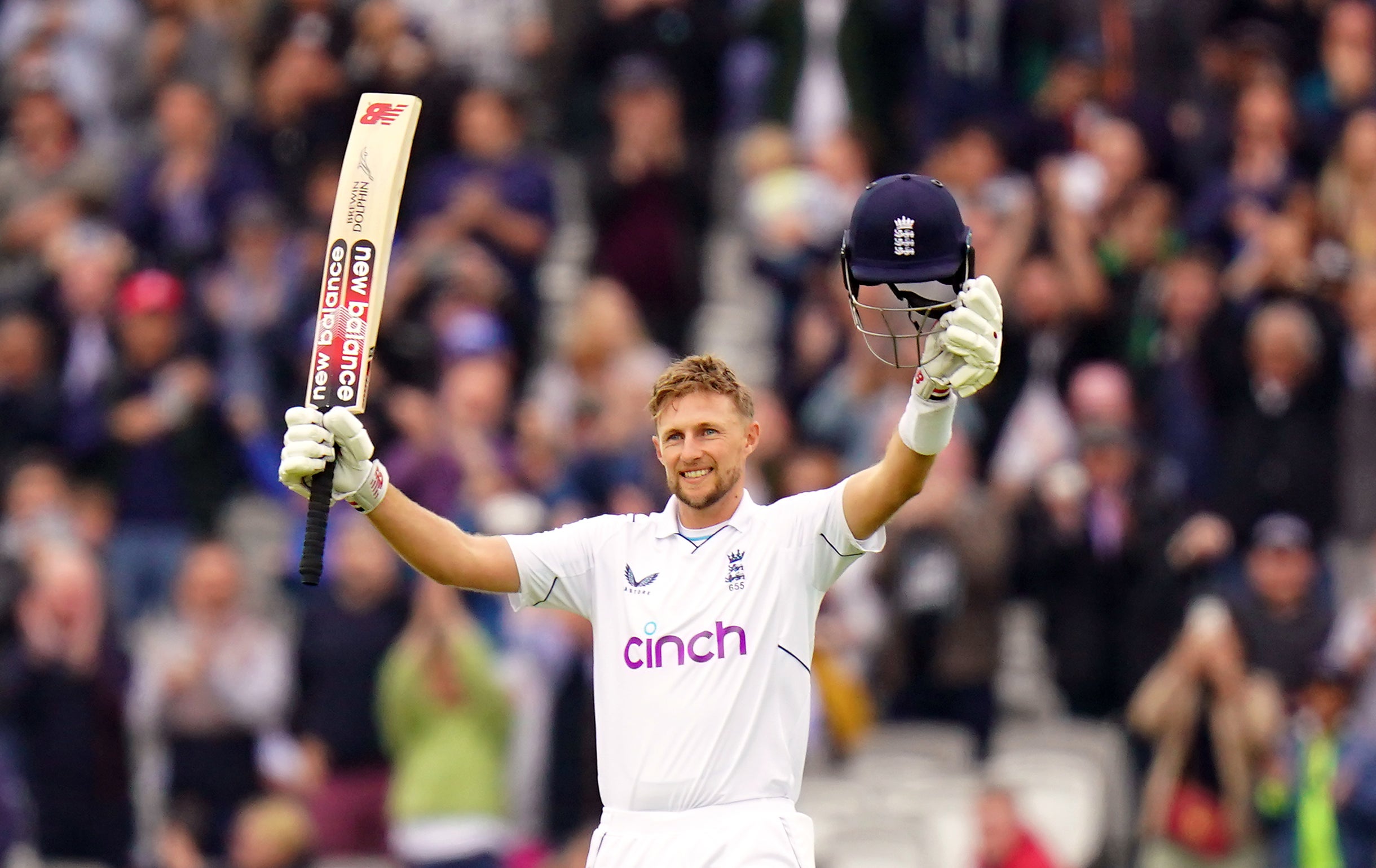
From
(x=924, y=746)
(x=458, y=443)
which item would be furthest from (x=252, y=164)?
(x=924, y=746)

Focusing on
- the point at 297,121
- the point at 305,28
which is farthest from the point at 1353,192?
the point at 305,28

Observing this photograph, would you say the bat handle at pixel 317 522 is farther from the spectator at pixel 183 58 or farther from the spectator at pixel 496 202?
the spectator at pixel 183 58

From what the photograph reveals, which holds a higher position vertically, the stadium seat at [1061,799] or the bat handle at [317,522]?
the bat handle at [317,522]

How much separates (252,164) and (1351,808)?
9268 mm

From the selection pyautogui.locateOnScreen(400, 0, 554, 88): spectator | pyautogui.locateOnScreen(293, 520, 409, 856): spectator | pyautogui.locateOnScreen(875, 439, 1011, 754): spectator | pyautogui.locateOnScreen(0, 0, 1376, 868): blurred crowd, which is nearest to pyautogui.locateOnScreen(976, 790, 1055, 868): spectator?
pyautogui.locateOnScreen(0, 0, 1376, 868): blurred crowd

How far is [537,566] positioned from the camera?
8359mm

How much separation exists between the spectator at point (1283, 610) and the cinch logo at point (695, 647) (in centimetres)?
654

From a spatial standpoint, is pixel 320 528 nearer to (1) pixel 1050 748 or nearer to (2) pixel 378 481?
(2) pixel 378 481

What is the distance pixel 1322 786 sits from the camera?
13344 millimetres

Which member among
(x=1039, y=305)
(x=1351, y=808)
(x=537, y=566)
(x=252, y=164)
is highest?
(x=252, y=164)

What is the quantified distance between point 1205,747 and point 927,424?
661 cm

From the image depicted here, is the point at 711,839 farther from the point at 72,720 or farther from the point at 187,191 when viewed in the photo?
the point at 187,191

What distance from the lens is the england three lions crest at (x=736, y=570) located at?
8.10 m

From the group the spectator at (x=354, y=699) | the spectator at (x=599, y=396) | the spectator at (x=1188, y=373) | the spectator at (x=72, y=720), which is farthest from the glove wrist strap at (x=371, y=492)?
the spectator at (x=1188, y=373)
